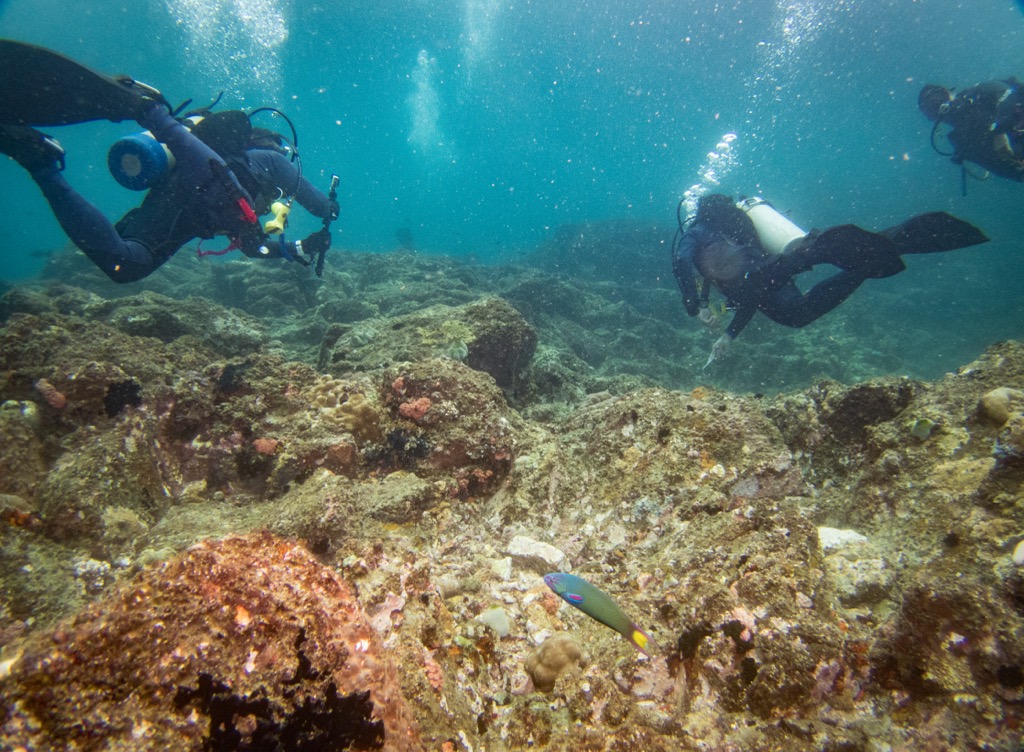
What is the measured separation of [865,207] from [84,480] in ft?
137

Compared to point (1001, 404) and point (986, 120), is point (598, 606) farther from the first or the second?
point (986, 120)

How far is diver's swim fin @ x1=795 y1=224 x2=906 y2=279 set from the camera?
6.07m

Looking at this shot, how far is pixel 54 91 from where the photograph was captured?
4863 millimetres

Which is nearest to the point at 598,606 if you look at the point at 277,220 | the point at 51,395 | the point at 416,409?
the point at 416,409

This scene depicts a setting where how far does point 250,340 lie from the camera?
6.89 m

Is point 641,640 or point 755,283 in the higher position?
point 755,283

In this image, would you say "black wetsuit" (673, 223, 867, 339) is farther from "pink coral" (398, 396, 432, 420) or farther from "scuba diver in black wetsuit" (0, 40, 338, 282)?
"scuba diver in black wetsuit" (0, 40, 338, 282)

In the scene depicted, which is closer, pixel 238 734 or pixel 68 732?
pixel 68 732

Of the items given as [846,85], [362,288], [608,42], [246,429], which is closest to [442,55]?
[608,42]

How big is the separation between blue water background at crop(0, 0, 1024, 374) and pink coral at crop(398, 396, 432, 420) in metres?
21.1

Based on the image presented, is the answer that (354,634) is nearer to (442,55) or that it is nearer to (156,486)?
(156,486)

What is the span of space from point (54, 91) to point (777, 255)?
992 cm

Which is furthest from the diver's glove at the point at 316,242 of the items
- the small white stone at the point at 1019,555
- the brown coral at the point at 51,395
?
the small white stone at the point at 1019,555

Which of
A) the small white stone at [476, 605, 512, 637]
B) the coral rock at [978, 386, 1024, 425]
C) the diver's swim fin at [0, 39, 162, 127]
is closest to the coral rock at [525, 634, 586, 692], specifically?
the small white stone at [476, 605, 512, 637]
